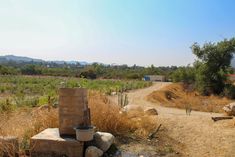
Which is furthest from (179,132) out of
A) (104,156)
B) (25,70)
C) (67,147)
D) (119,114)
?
(25,70)

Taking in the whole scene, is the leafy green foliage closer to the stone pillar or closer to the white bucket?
the stone pillar

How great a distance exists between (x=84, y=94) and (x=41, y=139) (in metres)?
1.23

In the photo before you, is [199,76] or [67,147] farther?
[199,76]

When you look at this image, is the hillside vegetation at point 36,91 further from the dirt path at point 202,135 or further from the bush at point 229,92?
the bush at point 229,92

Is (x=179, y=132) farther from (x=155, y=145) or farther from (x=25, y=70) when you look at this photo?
(x=25, y=70)

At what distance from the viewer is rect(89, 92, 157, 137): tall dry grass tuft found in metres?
8.67

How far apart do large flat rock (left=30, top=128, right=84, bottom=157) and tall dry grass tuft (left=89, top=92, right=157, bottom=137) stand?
1.88 metres

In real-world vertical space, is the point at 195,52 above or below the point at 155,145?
above

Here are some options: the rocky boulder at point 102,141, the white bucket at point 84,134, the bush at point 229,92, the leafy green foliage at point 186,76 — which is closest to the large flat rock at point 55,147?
the white bucket at point 84,134

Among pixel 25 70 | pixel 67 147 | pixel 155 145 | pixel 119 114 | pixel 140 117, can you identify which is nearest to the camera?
pixel 67 147

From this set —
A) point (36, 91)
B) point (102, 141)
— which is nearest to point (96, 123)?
point (102, 141)

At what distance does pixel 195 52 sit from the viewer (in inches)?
1188

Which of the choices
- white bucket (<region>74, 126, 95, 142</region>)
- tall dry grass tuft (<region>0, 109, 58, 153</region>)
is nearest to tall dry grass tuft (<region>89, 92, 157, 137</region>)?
tall dry grass tuft (<region>0, 109, 58, 153</region>)

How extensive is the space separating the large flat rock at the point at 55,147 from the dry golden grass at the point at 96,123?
62 centimetres
